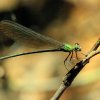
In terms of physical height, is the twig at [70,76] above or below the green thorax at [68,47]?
above

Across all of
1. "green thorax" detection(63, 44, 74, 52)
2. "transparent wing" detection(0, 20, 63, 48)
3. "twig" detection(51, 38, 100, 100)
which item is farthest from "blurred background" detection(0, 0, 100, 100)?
"twig" detection(51, 38, 100, 100)

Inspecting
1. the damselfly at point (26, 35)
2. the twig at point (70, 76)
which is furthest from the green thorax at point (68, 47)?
the twig at point (70, 76)

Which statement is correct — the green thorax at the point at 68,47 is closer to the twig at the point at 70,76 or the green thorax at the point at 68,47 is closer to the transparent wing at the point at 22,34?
the transparent wing at the point at 22,34

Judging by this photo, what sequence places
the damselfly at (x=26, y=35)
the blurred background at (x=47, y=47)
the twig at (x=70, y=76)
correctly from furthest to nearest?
the blurred background at (x=47, y=47), the damselfly at (x=26, y=35), the twig at (x=70, y=76)

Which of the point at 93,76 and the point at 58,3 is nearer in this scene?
the point at 93,76

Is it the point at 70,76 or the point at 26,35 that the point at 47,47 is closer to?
the point at 26,35

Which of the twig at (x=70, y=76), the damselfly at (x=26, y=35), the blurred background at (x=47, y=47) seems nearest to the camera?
the twig at (x=70, y=76)

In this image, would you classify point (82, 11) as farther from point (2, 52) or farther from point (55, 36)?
point (2, 52)

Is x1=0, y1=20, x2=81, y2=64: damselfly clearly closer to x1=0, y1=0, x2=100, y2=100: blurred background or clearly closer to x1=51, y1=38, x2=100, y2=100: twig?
x1=0, y1=0, x2=100, y2=100: blurred background

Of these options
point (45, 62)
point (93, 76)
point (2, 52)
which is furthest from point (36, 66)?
point (93, 76)
